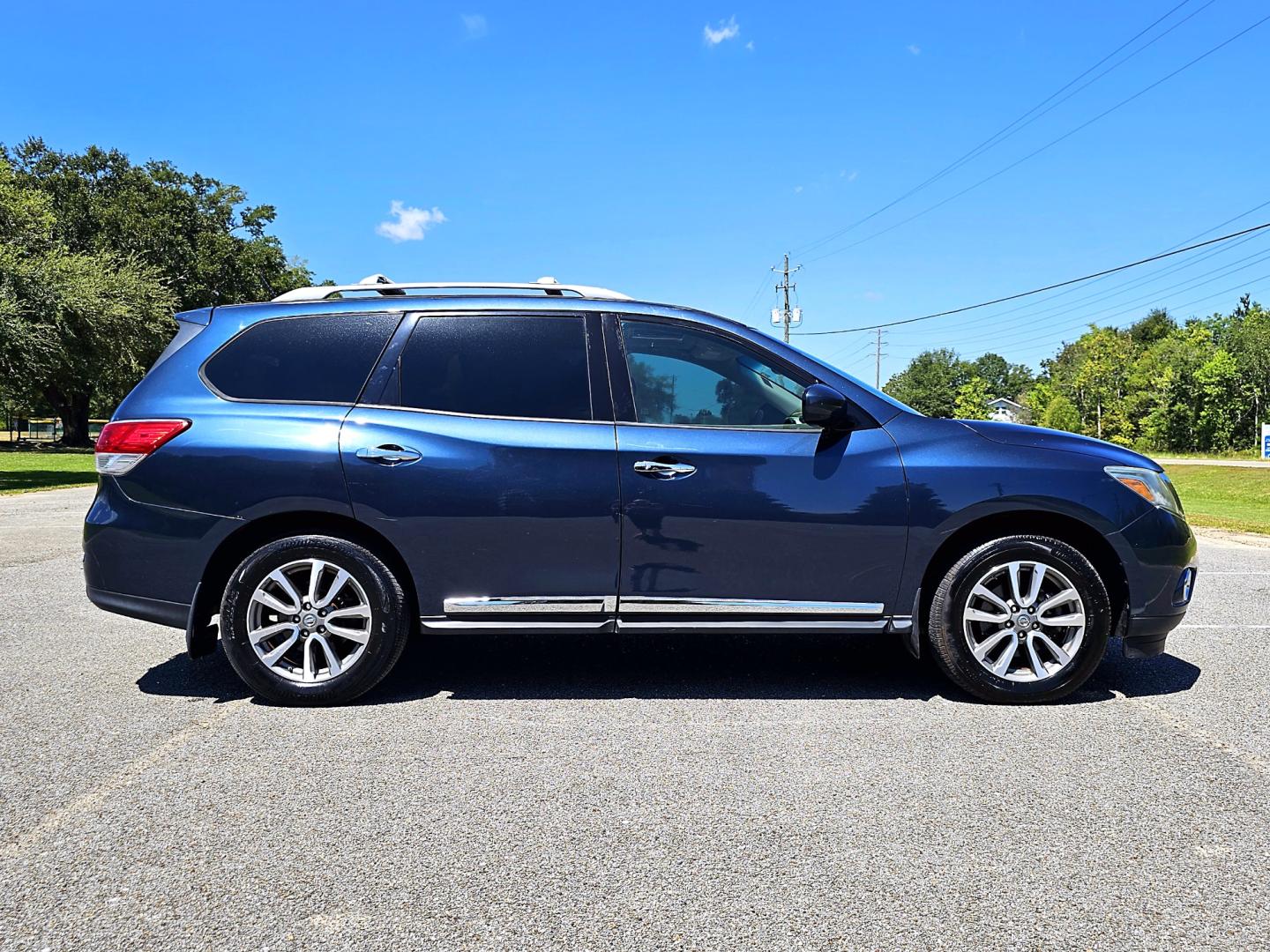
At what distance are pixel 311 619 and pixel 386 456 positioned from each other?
82cm

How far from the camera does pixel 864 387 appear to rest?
4.41 m

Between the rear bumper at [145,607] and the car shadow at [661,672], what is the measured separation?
0.45 metres

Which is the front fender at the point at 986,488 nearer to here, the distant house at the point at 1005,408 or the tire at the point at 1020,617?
the tire at the point at 1020,617

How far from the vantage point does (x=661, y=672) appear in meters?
4.90

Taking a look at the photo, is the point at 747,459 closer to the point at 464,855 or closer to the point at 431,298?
the point at 431,298

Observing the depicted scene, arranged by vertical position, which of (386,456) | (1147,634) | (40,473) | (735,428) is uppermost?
(735,428)

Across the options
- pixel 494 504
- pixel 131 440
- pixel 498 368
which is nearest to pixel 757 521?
pixel 494 504

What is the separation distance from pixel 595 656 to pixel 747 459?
1.69 m

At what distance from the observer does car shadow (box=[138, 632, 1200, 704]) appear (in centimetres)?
449

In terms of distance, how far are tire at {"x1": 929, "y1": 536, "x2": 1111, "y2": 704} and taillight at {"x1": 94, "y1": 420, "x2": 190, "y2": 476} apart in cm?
366

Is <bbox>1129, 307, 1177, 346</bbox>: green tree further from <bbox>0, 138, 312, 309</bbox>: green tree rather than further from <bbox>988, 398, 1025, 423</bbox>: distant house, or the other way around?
<bbox>0, 138, 312, 309</bbox>: green tree

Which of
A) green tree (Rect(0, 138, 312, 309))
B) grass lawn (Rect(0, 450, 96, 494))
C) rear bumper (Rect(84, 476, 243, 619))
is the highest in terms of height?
green tree (Rect(0, 138, 312, 309))

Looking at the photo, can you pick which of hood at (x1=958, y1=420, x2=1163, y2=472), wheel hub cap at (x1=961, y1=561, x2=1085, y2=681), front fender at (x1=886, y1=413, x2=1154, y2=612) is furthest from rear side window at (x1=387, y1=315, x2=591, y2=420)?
wheel hub cap at (x1=961, y1=561, x2=1085, y2=681)

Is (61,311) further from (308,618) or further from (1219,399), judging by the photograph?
(1219,399)
